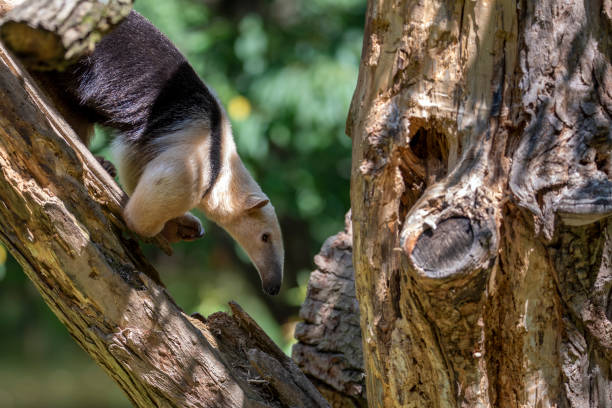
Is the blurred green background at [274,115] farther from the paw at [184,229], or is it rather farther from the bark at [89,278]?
the bark at [89,278]

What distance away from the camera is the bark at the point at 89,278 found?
8.52 ft

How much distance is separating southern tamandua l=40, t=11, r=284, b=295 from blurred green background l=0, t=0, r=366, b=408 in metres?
2.44

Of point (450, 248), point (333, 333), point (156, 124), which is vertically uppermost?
point (156, 124)

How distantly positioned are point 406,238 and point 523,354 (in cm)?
62

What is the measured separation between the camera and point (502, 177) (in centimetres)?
227

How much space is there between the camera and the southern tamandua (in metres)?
3.69

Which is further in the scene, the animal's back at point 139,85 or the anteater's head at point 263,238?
the anteater's head at point 263,238

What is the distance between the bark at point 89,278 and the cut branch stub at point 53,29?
0.86 m

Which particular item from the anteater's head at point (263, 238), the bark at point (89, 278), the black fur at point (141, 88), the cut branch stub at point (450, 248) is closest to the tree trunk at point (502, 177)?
the cut branch stub at point (450, 248)

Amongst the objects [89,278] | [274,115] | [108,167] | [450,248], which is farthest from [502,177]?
[274,115]

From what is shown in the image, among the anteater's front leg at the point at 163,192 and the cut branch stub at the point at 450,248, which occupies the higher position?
the cut branch stub at the point at 450,248

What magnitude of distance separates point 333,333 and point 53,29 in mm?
2211

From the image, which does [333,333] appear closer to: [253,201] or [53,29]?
[253,201]

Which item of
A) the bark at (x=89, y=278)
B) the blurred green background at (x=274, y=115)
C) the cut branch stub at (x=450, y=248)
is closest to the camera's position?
the cut branch stub at (x=450, y=248)
